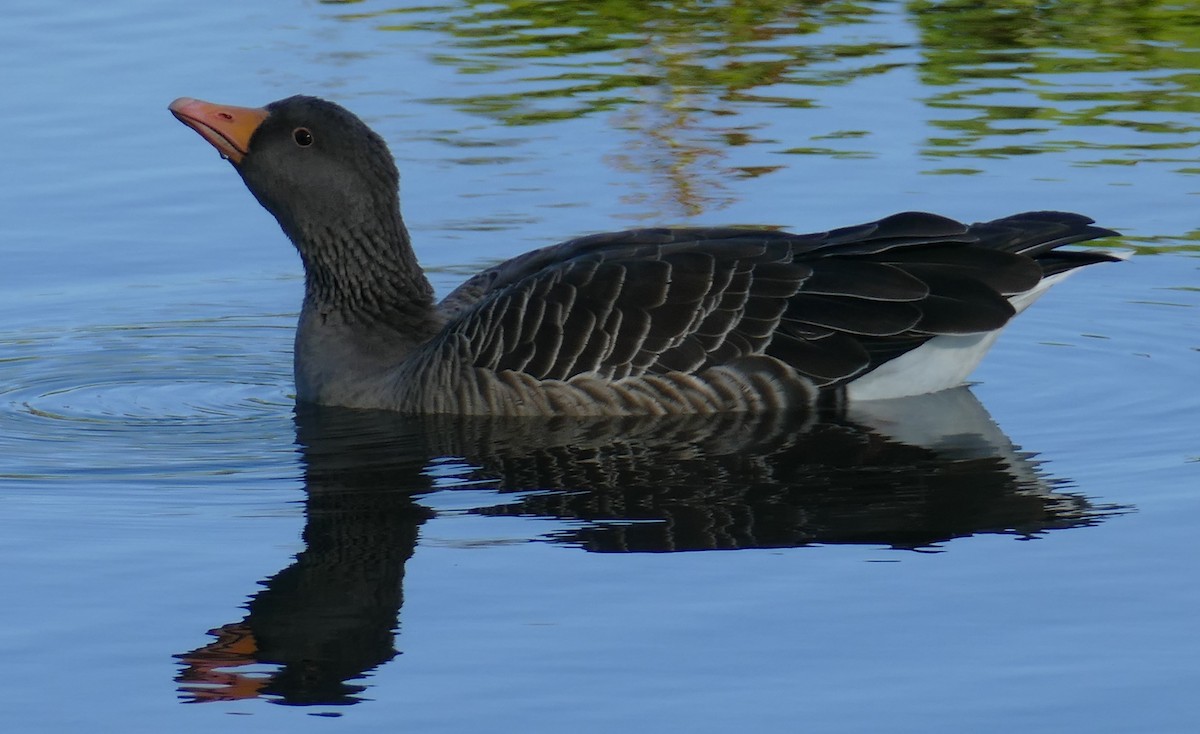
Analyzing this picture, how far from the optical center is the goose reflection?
8.52 m

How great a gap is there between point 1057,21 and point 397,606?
14.8 meters

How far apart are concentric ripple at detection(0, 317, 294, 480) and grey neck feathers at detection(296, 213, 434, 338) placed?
0.73 meters

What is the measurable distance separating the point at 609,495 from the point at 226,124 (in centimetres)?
379

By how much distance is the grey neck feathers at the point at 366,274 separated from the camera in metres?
12.9

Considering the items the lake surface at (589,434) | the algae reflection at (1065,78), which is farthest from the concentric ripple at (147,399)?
the algae reflection at (1065,78)

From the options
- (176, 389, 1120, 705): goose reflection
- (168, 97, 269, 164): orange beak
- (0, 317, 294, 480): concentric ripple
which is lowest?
(176, 389, 1120, 705): goose reflection

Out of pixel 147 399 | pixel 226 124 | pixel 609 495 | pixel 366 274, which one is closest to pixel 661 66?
pixel 366 274

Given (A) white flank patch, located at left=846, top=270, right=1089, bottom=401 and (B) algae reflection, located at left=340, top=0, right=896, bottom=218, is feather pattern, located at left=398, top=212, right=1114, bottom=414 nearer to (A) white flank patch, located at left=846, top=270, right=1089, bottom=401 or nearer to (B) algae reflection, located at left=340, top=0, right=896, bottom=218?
(A) white flank patch, located at left=846, top=270, right=1089, bottom=401

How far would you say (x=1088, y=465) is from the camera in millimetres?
10867

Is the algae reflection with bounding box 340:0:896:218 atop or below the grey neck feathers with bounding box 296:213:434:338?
atop

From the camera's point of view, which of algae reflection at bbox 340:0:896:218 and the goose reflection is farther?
algae reflection at bbox 340:0:896:218

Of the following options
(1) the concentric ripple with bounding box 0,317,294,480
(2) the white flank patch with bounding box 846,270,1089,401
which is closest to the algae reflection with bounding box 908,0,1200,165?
(2) the white flank patch with bounding box 846,270,1089,401

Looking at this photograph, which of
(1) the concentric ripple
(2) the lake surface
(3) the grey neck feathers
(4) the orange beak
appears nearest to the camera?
(2) the lake surface

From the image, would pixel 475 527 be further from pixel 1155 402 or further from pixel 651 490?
pixel 1155 402
